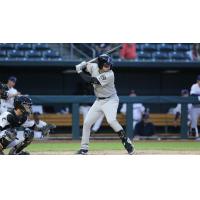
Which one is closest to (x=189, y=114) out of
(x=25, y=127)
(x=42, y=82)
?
(x=42, y=82)

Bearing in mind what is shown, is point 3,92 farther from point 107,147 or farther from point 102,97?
point 102,97

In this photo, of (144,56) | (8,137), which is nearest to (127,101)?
(144,56)

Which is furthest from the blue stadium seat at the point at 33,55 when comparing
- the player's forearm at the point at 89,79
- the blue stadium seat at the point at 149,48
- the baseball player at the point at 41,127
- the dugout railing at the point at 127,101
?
the player's forearm at the point at 89,79

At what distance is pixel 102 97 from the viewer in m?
9.28

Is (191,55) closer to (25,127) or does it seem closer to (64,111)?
(64,111)

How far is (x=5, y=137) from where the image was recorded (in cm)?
841

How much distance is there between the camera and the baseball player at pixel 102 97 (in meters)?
9.03

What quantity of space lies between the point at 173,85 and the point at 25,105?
924 centimetres

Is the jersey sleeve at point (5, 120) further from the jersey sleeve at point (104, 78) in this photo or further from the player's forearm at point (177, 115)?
the player's forearm at point (177, 115)

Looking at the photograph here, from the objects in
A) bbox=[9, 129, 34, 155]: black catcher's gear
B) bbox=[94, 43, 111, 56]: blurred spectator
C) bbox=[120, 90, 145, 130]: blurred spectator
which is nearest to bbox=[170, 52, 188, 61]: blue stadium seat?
bbox=[94, 43, 111, 56]: blurred spectator

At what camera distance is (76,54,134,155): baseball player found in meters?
9.03

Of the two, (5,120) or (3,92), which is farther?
(3,92)

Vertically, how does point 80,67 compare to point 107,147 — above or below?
above

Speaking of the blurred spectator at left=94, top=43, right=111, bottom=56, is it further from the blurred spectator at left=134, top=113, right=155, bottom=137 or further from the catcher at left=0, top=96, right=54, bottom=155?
Answer: the catcher at left=0, top=96, right=54, bottom=155
